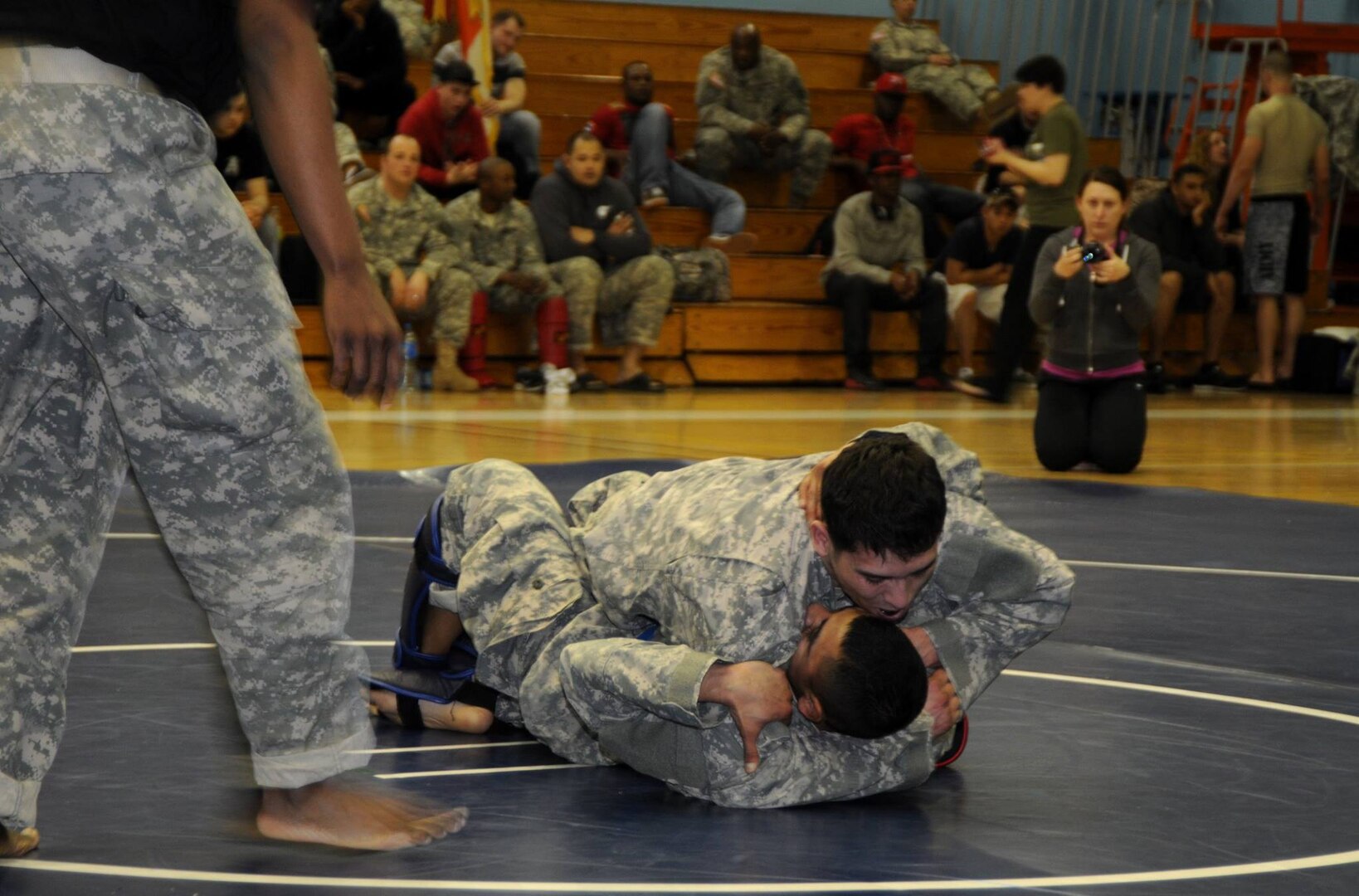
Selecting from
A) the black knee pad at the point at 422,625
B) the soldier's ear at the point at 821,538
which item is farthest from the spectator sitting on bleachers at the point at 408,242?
the soldier's ear at the point at 821,538

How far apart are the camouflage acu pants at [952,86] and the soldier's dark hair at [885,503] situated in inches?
431

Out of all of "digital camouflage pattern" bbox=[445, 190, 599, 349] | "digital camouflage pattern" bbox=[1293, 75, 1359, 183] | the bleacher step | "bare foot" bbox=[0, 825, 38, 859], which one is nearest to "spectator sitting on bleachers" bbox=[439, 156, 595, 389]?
"digital camouflage pattern" bbox=[445, 190, 599, 349]

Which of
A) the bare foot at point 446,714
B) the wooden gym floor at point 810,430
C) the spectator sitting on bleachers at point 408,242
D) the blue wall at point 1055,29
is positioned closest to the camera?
the bare foot at point 446,714

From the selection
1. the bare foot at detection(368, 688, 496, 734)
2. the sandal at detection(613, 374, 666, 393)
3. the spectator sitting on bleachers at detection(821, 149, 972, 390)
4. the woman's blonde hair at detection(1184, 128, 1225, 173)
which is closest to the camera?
the bare foot at detection(368, 688, 496, 734)

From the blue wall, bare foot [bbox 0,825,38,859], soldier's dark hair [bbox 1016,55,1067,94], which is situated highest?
the blue wall

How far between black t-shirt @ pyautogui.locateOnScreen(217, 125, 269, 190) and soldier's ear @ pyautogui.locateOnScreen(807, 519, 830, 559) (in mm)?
6727

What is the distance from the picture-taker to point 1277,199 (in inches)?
451

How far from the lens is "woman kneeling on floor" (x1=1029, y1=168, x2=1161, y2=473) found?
674 cm

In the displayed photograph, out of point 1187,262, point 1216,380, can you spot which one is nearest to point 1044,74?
point 1187,262

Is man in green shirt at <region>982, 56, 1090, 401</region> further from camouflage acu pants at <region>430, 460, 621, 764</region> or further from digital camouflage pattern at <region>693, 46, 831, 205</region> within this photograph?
camouflage acu pants at <region>430, 460, 621, 764</region>

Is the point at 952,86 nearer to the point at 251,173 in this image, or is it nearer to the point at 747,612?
the point at 251,173

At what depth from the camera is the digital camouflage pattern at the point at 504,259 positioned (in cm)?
962

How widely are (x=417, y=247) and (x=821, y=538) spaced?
7.22 meters

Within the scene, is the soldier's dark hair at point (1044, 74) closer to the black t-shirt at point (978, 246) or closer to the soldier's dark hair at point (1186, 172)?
the black t-shirt at point (978, 246)
